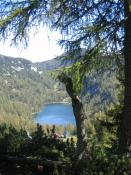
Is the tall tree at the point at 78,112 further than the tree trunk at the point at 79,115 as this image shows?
No

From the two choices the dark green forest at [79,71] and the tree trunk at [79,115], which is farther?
the tree trunk at [79,115]

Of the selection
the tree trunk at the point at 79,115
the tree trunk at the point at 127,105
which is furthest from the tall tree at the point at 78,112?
the tree trunk at the point at 127,105

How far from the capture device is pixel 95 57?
8.91m

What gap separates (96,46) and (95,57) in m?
0.26

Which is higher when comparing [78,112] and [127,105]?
[127,105]

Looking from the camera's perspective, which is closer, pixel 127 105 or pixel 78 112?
pixel 127 105

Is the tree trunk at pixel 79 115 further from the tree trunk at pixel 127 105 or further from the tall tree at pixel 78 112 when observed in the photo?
the tree trunk at pixel 127 105

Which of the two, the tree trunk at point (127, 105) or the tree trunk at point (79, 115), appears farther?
the tree trunk at point (79, 115)

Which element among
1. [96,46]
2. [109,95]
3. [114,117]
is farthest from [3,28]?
[114,117]

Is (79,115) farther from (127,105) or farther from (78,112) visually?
(127,105)

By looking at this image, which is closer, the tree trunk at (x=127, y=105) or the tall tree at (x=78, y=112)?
the tree trunk at (x=127, y=105)

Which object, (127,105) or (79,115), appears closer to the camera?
(127,105)

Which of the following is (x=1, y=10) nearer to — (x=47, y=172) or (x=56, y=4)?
(x=56, y=4)

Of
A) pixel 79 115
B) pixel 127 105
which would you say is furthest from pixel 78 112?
pixel 127 105
